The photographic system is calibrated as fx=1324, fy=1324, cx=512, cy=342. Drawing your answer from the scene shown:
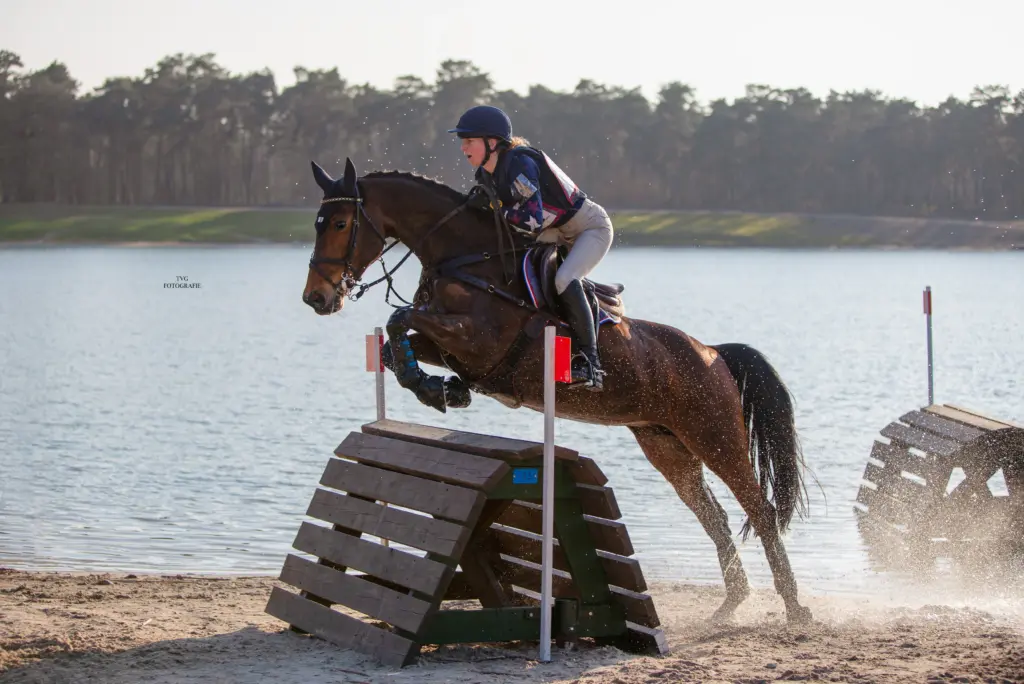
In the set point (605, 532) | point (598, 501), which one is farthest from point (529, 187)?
point (605, 532)

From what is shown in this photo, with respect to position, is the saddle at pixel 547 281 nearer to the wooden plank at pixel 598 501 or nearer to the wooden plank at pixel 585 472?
the wooden plank at pixel 585 472

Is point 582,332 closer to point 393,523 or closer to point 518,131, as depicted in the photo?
point 393,523

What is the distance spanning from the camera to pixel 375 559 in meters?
6.20

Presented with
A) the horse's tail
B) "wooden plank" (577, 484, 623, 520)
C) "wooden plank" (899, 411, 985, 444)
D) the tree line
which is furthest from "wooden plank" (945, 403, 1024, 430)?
the tree line

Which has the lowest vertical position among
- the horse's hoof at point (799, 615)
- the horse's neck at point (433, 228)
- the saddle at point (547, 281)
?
the horse's hoof at point (799, 615)

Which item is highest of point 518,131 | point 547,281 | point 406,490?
point 518,131

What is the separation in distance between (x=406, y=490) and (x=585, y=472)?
2.76 feet

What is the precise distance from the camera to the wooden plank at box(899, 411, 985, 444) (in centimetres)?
913

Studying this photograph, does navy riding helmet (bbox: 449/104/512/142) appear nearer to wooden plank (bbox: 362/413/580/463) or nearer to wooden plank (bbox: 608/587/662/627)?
wooden plank (bbox: 362/413/580/463)

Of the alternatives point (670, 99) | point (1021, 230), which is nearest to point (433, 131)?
point (670, 99)

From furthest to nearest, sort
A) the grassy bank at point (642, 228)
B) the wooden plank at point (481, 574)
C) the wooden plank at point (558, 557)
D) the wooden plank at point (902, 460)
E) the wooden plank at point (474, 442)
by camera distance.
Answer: the grassy bank at point (642, 228), the wooden plank at point (902, 460), the wooden plank at point (481, 574), the wooden plank at point (558, 557), the wooden plank at point (474, 442)

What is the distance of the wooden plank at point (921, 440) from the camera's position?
30.0ft

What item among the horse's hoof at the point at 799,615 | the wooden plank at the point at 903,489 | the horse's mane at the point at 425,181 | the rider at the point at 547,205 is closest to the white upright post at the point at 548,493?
the rider at the point at 547,205

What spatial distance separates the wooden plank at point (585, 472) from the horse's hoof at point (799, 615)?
83.1 inches
